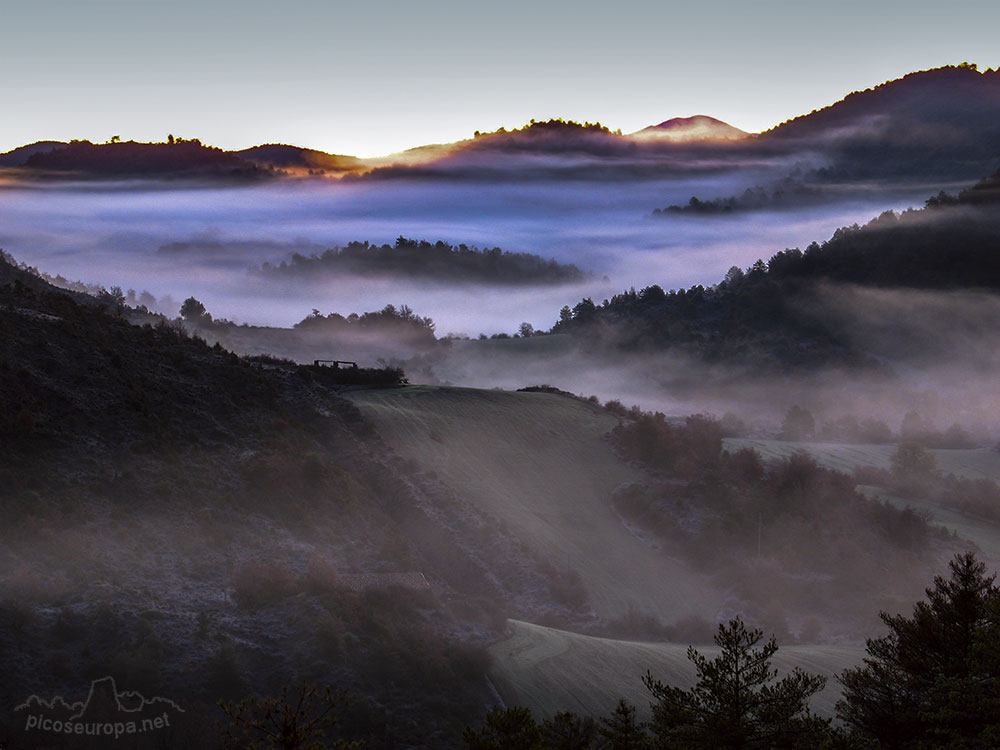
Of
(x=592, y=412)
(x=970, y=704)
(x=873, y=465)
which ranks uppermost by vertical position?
(x=970, y=704)

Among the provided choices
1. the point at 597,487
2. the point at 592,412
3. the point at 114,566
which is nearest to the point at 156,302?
the point at 592,412

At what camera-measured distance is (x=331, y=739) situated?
26.8 meters

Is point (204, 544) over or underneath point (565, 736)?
underneath

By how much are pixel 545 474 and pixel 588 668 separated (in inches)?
993

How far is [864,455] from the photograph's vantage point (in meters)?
85.2

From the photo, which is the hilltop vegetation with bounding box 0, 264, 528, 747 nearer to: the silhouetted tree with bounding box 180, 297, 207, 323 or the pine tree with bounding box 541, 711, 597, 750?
the pine tree with bounding box 541, 711, 597, 750

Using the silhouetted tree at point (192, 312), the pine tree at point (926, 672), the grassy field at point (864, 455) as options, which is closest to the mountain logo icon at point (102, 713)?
the pine tree at point (926, 672)

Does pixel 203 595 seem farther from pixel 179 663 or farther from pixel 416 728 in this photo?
pixel 416 728

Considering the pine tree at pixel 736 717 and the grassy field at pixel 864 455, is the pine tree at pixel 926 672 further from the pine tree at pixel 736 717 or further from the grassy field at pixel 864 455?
the grassy field at pixel 864 455

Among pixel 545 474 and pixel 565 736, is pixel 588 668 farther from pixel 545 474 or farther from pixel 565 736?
pixel 545 474

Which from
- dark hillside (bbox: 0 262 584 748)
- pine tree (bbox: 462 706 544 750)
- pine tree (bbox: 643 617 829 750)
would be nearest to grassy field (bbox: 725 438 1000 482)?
dark hillside (bbox: 0 262 584 748)

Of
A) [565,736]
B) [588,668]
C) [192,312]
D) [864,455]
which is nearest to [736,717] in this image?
[565,736]

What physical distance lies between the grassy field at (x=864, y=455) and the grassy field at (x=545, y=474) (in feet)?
43.5

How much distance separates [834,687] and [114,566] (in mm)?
24949
